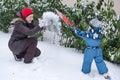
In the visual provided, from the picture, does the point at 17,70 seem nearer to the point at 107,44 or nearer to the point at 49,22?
the point at 49,22

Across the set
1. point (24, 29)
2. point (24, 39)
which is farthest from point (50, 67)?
point (24, 29)

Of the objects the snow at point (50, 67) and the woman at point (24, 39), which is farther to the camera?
the woman at point (24, 39)

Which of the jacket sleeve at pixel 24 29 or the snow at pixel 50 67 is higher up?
the jacket sleeve at pixel 24 29

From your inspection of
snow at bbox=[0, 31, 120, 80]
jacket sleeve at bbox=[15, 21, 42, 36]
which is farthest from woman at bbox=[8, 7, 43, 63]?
snow at bbox=[0, 31, 120, 80]

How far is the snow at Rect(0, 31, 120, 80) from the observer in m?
5.65

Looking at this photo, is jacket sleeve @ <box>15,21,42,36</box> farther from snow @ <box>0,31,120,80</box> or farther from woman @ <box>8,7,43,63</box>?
snow @ <box>0,31,120,80</box>

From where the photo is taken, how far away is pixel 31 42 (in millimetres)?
6031

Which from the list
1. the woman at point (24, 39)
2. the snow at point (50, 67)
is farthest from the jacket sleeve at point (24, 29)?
the snow at point (50, 67)

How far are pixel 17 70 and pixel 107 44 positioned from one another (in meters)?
1.77

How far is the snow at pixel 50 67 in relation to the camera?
18.5 feet

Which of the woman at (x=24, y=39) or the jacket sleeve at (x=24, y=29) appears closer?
the jacket sleeve at (x=24, y=29)

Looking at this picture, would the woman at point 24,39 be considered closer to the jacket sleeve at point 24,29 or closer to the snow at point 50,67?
the jacket sleeve at point 24,29

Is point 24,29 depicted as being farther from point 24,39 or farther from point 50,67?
point 50,67

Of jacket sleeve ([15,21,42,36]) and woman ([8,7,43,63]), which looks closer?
jacket sleeve ([15,21,42,36])
